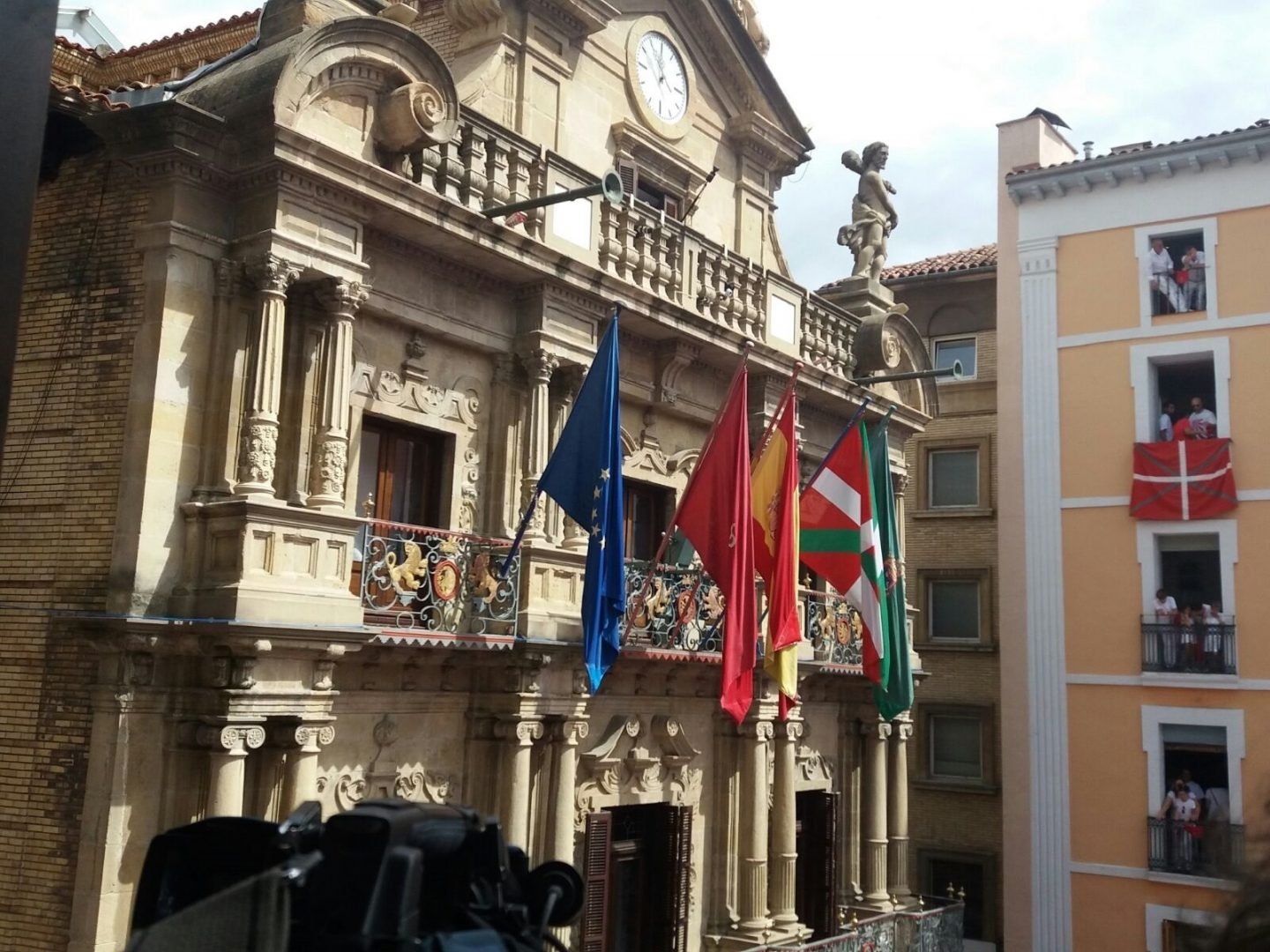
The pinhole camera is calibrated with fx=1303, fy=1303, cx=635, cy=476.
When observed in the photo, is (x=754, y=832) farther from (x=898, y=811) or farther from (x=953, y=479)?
(x=953, y=479)

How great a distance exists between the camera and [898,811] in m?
22.3

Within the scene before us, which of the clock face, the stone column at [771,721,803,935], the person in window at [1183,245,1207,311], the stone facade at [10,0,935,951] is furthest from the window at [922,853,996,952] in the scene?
the clock face

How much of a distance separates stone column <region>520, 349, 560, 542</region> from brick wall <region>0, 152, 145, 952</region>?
4675 mm


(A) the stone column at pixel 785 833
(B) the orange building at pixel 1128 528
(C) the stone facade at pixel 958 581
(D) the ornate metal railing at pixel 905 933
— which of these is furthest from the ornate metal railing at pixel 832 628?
(C) the stone facade at pixel 958 581

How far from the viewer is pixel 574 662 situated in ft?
50.0

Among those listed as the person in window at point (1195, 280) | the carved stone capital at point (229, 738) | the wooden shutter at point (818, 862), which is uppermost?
the person in window at point (1195, 280)

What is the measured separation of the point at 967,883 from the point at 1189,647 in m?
7.86

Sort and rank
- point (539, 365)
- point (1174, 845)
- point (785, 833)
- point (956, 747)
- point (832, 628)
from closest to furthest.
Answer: point (539, 365)
point (785, 833)
point (832, 628)
point (1174, 845)
point (956, 747)

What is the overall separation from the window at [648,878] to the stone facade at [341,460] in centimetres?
27

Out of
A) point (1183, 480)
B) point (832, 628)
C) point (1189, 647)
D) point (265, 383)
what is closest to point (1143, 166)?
point (1183, 480)

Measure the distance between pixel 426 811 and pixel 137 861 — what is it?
7349 millimetres

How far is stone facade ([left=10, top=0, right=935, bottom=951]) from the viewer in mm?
11672

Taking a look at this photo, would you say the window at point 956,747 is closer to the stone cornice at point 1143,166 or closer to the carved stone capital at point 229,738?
the stone cornice at point 1143,166

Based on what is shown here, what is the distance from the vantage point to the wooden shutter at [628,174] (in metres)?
18.8
